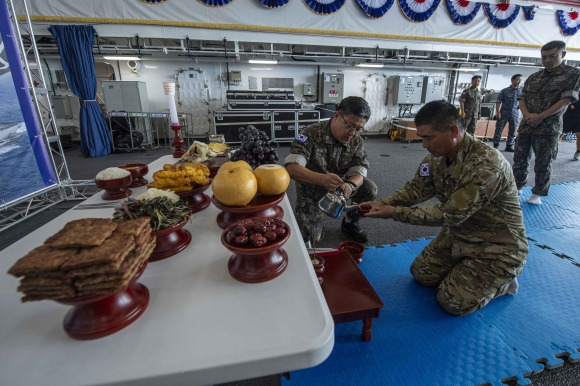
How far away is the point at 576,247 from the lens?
216 cm

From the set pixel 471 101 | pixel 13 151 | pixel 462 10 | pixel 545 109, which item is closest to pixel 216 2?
pixel 13 151

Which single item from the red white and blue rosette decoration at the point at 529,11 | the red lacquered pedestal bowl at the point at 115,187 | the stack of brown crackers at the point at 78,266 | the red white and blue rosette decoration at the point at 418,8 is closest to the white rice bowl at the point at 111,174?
the red lacquered pedestal bowl at the point at 115,187

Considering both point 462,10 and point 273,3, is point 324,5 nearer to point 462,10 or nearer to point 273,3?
point 273,3

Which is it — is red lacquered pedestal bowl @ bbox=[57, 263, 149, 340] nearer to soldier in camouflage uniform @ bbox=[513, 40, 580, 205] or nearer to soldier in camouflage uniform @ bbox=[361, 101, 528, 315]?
soldier in camouflage uniform @ bbox=[361, 101, 528, 315]

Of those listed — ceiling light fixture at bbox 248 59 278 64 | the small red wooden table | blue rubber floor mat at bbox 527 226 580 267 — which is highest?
ceiling light fixture at bbox 248 59 278 64

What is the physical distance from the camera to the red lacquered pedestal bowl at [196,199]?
0.98m

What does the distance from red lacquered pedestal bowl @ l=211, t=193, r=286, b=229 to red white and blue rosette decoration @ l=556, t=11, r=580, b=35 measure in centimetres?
808

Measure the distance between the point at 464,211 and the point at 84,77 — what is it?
22.3ft

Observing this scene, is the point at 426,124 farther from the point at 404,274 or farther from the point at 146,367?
the point at 146,367

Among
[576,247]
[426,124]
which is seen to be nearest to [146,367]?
[426,124]

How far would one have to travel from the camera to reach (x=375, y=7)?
4.73 meters

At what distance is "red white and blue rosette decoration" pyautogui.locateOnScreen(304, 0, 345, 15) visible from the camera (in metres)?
4.52

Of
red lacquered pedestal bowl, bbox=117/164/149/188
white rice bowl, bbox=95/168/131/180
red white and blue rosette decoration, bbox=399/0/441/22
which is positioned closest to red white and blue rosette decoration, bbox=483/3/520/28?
red white and blue rosette decoration, bbox=399/0/441/22

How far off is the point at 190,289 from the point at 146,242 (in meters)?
0.16
